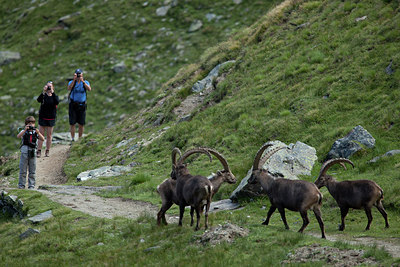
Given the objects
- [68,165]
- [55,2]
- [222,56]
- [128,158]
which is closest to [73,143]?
[68,165]

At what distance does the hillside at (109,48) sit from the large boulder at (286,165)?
978 inches

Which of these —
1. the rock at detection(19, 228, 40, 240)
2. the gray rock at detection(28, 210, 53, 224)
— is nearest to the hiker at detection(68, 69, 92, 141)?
the gray rock at detection(28, 210, 53, 224)

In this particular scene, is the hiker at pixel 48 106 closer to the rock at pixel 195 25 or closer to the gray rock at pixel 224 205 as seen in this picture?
the gray rock at pixel 224 205

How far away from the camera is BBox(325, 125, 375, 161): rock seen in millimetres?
17203

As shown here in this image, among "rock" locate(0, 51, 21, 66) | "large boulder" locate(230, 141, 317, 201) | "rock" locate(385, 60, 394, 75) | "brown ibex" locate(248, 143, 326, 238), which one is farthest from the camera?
"rock" locate(0, 51, 21, 66)

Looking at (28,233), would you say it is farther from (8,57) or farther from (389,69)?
(8,57)

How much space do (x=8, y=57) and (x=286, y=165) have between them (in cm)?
4308

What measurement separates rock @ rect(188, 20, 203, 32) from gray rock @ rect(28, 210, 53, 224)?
34192 millimetres

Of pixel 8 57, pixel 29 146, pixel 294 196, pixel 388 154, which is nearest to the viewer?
pixel 294 196

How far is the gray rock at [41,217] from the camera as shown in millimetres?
16109

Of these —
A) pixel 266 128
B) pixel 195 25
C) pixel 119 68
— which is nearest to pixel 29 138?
pixel 266 128

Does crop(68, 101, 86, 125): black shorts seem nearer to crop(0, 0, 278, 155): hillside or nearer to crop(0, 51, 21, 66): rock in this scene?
crop(0, 0, 278, 155): hillside

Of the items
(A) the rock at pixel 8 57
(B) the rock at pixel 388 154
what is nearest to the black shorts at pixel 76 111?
(B) the rock at pixel 388 154

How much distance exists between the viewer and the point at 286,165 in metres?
16.8
